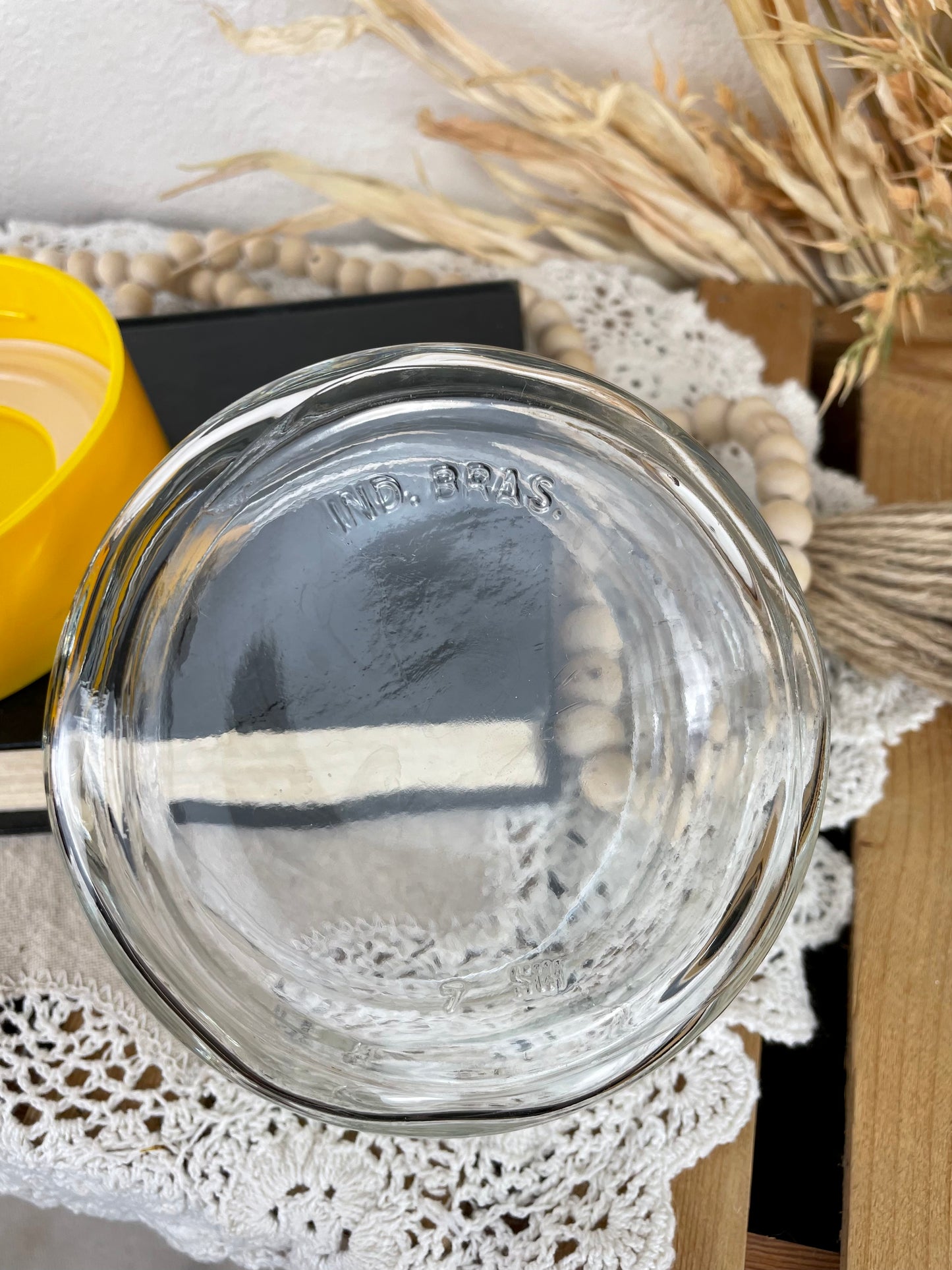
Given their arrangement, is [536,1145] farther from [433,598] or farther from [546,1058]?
[433,598]

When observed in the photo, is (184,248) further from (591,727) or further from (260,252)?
(591,727)

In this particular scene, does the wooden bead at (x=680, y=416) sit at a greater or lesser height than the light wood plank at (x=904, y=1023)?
greater

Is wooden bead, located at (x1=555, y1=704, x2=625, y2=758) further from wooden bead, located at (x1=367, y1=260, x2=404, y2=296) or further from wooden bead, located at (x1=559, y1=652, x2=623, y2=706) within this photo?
wooden bead, located at (x1=367, y1=260, x2=404, y2=296)

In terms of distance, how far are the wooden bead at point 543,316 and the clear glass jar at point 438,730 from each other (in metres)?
0.14

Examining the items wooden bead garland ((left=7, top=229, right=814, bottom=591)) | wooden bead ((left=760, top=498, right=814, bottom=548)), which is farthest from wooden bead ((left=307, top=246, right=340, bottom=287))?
wooden bead ((left=760, top=498, right=814, bottom=548))

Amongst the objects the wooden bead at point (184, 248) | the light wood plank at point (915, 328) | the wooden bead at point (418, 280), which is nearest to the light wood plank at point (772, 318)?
the light wood plank at point (915, 328)

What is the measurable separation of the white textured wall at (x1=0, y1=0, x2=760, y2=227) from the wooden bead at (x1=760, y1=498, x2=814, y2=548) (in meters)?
0.18

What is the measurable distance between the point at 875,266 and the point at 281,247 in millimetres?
→ 246

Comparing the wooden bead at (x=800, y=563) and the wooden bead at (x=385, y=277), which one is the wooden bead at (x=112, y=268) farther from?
the wooden bead at (x=800, y=563)

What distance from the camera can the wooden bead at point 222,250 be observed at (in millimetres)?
413

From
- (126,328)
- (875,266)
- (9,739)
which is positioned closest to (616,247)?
(875,266)

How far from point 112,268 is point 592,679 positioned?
0.93ft

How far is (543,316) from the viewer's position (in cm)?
39

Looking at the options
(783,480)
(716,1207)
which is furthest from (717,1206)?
(783,480)
